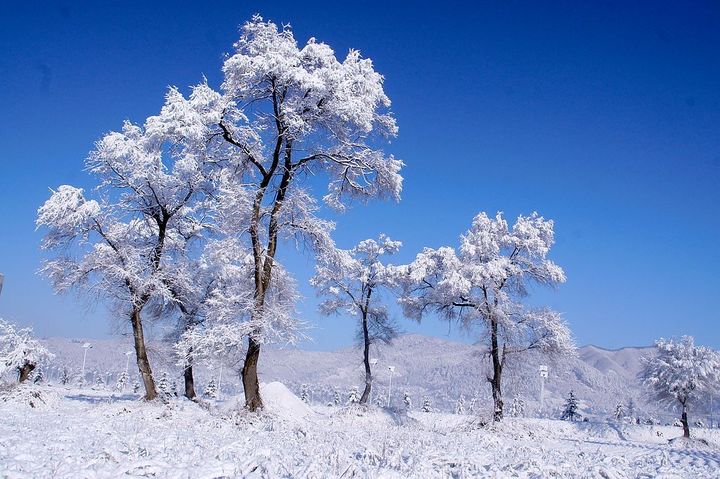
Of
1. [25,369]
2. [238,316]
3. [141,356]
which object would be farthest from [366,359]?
[238,316]

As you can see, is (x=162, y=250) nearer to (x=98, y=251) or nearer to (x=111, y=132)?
(x=98, y=251)

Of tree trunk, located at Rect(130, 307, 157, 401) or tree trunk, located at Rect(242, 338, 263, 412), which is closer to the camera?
tree trunk, located at Rect(242, 338, 263, 412)

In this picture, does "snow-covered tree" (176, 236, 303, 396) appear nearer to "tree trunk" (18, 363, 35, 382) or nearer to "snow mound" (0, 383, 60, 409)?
"snow mound" (0, 383, 60, 409)

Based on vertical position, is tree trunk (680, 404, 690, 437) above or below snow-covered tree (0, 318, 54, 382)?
below

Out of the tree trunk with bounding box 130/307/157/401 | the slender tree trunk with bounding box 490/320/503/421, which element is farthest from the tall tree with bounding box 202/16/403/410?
the slender tree trunk with bounding box 490/320/503/421

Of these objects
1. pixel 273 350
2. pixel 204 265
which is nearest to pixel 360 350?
pixel 204 265

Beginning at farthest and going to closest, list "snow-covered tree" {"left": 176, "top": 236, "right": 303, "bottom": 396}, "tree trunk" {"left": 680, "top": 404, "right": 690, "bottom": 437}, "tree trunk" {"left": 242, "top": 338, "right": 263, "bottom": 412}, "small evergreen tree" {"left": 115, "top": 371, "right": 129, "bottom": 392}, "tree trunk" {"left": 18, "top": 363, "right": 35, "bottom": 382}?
"small evergreen tree" {"left": 115, "top": 371, "right": 129, "bottom": 392} → "tree trunk" {"left": 680, "top": 404, "right": 690, "bottom": 437} → "tree trunk" {"left": 18, "top": 363, "right": 35, "bottom": 382} → "tree trunk" {"left": 242, "top": 338, "right": 263, "bottom": 412} → "snow-covered tree" {"left": 176, "top": 236, "right": 303, "bottom": 396}

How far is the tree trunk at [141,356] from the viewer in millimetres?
17594

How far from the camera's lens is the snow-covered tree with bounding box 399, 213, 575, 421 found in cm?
2347

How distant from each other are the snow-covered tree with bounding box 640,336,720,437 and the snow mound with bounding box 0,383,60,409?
38943 millimetres

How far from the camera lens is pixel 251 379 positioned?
13312 mm

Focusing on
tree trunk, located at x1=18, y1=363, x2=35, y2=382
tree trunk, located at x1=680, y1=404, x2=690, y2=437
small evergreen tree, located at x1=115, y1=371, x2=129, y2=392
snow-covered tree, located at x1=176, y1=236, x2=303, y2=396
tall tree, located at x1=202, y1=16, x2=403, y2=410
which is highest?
tall tree, located at x1=202, y1=16, x2=403, y2=410

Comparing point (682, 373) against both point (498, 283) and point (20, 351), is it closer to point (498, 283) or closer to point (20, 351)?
point (498, 283)

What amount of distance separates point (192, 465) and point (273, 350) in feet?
26.8
